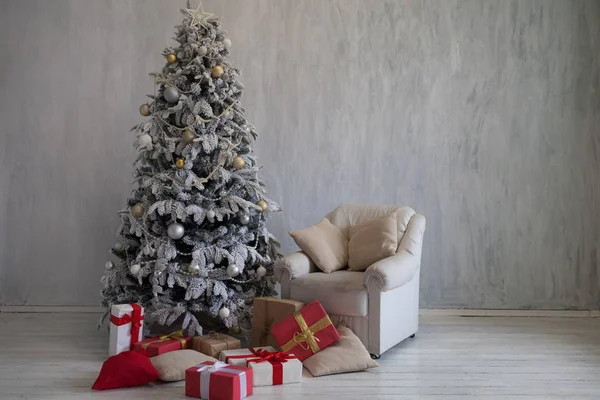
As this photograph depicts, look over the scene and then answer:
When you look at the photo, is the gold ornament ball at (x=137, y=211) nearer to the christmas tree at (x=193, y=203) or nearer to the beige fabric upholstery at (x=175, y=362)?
the christmas tree at (x=193, y=203)

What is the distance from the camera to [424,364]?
153 inches

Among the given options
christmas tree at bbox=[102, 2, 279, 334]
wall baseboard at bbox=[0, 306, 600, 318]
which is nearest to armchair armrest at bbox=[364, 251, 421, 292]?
christmas tree at bbox=[102, 2, 279, 334]

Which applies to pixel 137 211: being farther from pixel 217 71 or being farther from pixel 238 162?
pixel 217 71

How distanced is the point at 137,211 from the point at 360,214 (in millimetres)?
1736

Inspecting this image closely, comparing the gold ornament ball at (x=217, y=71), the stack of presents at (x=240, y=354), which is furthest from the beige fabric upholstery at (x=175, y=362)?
the gold ornament ball at (x=217, y=71)

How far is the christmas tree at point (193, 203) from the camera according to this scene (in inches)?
165

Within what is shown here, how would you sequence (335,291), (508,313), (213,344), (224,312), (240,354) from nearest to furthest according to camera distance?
(240,354)
(213,344)
(335,291)
(224,312)
(508,313)

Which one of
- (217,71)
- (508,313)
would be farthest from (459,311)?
(217,71)

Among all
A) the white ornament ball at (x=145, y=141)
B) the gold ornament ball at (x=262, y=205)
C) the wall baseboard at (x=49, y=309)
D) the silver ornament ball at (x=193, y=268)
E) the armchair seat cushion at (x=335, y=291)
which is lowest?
the wall baseboard at (x=49, y=309)

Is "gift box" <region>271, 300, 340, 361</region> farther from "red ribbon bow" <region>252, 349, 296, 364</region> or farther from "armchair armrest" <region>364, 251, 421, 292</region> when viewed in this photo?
"armchair armrest" <region>364, 251, 421, 292</region>

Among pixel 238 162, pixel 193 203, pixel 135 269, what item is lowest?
pixel 135 269

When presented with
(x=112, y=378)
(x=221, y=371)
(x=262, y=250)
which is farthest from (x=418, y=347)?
(x=112, y=378)

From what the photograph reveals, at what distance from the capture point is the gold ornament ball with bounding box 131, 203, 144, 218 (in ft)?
14.0

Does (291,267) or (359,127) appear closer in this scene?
(291,267)
